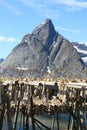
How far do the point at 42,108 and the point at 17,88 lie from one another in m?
5.66

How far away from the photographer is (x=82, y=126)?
36.0 m

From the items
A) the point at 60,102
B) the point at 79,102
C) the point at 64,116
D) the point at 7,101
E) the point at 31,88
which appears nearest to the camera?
the point at 7,101

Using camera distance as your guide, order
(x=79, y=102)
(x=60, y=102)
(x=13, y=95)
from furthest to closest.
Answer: (x=13, y=95) < (x=60, y=102) < (x=79, y=102)

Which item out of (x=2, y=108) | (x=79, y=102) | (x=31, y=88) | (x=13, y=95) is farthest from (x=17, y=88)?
(x=2, y=108)

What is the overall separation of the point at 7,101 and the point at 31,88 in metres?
12.1

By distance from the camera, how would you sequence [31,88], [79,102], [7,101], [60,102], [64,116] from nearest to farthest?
1. [7,101]
2. [79,102]
3. [31,88]
4. [60,102]
5. [64,116]

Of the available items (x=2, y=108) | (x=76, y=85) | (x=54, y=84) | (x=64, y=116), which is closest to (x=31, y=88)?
(x=54, y=84)

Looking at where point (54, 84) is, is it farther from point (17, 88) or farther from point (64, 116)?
point (64, 116)

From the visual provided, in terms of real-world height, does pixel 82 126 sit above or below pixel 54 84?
below

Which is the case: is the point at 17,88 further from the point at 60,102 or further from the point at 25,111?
the point at 25,111

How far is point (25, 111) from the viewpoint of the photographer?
35.6 meters

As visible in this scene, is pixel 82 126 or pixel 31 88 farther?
pixel 31 88

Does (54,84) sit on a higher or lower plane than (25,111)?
higher

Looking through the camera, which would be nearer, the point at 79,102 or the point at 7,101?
the point at 7,101
